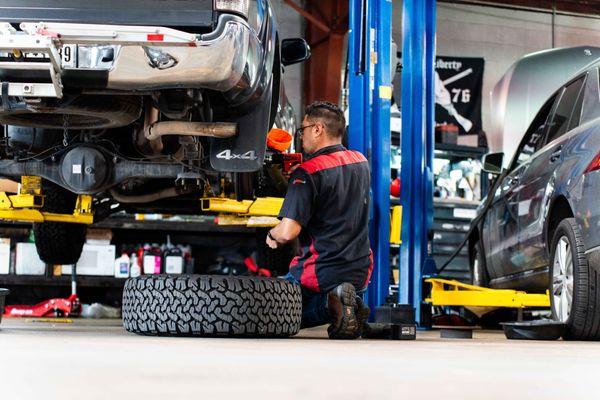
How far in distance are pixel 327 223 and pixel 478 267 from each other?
9.57 ft

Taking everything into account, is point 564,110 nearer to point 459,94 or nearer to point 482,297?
point 482,297

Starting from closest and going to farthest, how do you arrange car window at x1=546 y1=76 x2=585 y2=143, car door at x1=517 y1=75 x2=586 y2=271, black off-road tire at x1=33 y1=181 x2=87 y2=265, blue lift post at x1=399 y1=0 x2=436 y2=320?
car door at x1=517 y1=75 x2=586 y2=271
car window at x1=546 y1=76 x2=585 y2=143
black off-road tire at x1=33 y1=181 x2=87 y2=265
blue lift post at x1=399 y1=0 x2=436 y2=320

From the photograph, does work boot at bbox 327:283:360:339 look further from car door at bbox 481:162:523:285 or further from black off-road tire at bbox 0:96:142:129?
car door at bbox 481:162:523:285

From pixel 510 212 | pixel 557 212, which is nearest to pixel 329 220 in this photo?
pixel 557 212

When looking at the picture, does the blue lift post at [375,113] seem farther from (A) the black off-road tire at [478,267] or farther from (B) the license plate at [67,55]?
(B) the license plate at [67,55]

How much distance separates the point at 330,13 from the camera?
14453 millimetres

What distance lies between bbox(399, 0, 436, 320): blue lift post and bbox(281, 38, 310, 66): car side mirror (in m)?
2.10

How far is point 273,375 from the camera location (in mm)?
1758

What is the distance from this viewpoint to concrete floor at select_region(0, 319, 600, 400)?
1.44m

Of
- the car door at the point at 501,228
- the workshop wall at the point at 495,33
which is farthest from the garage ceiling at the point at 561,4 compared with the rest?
the car door at the point at 501,228

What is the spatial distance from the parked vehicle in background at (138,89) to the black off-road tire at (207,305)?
0.50 m

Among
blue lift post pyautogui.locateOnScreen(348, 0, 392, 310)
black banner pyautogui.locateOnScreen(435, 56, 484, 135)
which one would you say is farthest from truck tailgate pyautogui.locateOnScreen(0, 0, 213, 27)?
black banner pyautogui.locateOnScreen(435, 56, 484, 135)

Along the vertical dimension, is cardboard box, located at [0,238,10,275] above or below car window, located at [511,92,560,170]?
below

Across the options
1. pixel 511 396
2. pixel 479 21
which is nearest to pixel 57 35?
pixel 511 396
